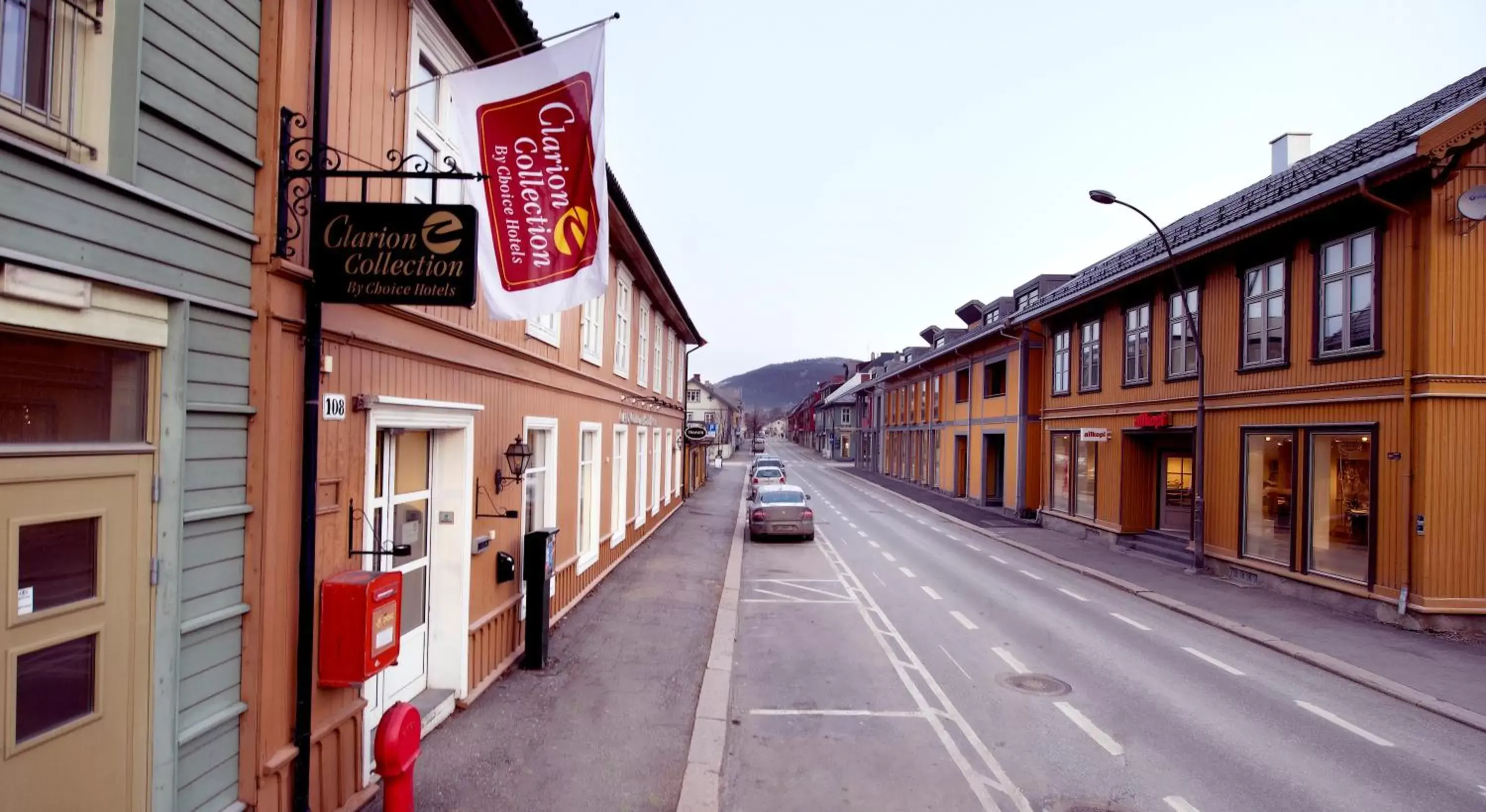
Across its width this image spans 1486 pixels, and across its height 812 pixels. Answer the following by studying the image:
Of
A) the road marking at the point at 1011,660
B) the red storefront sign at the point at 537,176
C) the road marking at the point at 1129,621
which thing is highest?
the red storefront sign at the point at 537,176

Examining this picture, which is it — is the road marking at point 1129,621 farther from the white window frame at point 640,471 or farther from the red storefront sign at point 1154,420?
the white window frame at point 640,471

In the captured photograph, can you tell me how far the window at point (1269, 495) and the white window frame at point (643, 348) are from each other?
1300 centimetres

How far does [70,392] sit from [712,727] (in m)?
5.35

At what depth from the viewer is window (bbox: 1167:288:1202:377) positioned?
1645cm

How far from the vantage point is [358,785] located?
199 inches

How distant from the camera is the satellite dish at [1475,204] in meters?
10.4

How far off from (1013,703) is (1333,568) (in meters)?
8.46

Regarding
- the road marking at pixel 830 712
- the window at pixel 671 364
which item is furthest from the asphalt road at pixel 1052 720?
the window at pixel 671 364

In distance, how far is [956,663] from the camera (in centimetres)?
898

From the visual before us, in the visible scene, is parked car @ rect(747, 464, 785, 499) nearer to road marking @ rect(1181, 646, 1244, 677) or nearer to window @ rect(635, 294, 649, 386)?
window @ rect(635, 294, 649, 386)

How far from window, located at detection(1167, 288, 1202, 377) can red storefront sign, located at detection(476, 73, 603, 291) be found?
15.1m

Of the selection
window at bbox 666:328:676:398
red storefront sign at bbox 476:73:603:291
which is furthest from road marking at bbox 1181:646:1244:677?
window at bbox 666:328:676:398

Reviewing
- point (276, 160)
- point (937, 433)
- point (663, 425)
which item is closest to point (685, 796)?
point (276, 160)

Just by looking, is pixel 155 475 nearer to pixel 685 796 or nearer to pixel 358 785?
pixel 358 785
